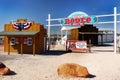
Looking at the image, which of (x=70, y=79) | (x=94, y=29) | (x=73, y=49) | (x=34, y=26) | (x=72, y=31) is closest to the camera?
(x=70, y=79)

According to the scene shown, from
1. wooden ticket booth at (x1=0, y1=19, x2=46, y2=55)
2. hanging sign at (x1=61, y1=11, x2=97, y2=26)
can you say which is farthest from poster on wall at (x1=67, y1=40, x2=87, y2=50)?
wooden ticket booth at (x1=0, y1=19, x2=46, y2=55)

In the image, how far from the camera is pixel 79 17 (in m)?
33.8

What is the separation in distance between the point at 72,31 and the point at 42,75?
33441 mm

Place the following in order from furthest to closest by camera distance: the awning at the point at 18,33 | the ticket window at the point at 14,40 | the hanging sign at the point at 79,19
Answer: the hanging sign at the point at 79,19 → the ticket window at the point at 14,40 → the awning at the point at 18,33

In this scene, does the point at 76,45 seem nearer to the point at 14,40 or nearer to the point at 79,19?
the point at 79,19

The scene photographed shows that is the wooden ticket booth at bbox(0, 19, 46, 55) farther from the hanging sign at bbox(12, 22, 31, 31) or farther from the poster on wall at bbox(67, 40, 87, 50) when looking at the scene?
the poster on wall at bbox(67, 40, 87, 50)

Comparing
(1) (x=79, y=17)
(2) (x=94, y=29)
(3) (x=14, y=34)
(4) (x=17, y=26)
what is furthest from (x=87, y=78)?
(2) (x=94, y=29)

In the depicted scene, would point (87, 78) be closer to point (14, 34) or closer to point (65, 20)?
point (14, 34)

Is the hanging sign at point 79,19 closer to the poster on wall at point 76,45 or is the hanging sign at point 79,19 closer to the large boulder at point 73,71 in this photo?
the poster on wall at point 76,45

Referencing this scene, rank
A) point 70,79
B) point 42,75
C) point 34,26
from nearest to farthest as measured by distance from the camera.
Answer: point 70,79 → point 42,75 → point 34,26

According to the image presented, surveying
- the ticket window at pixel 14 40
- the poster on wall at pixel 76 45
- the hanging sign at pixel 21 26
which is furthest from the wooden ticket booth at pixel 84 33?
the ticket window at pixel 14 40

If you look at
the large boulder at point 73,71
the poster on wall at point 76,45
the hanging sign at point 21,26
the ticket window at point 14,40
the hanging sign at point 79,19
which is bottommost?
the large boulder at point 73,71

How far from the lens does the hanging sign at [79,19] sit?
108ft

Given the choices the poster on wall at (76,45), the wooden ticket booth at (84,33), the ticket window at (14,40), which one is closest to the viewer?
the ticket window at (14,40)
